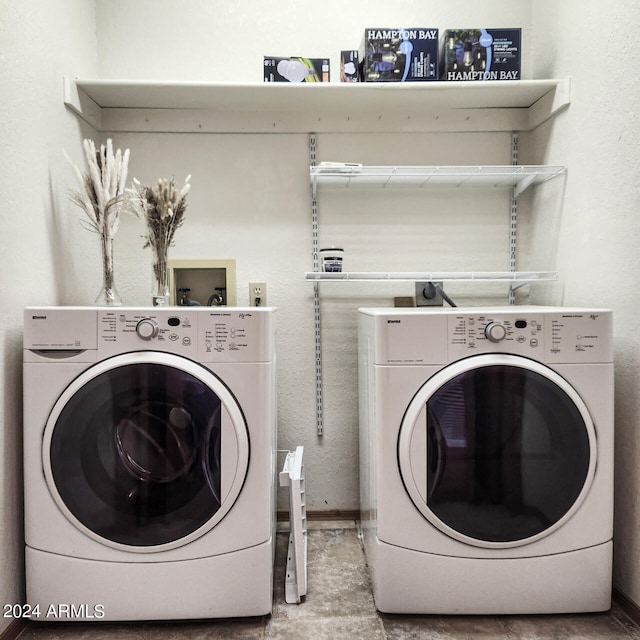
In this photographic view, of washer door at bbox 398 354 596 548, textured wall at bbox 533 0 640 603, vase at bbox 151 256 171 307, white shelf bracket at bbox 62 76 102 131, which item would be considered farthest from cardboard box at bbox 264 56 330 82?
washer door at bbox 398 354 596 548

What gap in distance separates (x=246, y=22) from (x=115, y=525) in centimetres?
194

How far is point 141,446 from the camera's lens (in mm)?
1292

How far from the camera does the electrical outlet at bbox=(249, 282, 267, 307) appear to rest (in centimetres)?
192

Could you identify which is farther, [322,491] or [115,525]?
[322,491]

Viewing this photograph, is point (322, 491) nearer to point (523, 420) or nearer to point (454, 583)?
point (454, 583)

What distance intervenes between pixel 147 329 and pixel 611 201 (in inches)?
57.4

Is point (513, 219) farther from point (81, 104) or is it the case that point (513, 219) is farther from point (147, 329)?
point (81, 104)

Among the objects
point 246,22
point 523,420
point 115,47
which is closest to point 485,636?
point 523,420

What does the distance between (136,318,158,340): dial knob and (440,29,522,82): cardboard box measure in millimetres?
1385

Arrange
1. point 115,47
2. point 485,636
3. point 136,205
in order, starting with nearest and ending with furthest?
point 485,636 → point 136,205 → point 115,47

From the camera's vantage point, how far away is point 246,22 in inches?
76.6

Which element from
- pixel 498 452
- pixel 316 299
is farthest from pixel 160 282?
pixel 498 452

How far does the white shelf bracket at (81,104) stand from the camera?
165cm

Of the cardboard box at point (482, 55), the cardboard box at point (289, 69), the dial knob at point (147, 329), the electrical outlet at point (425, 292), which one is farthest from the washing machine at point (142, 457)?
the cardboard box at point (482, 55)
